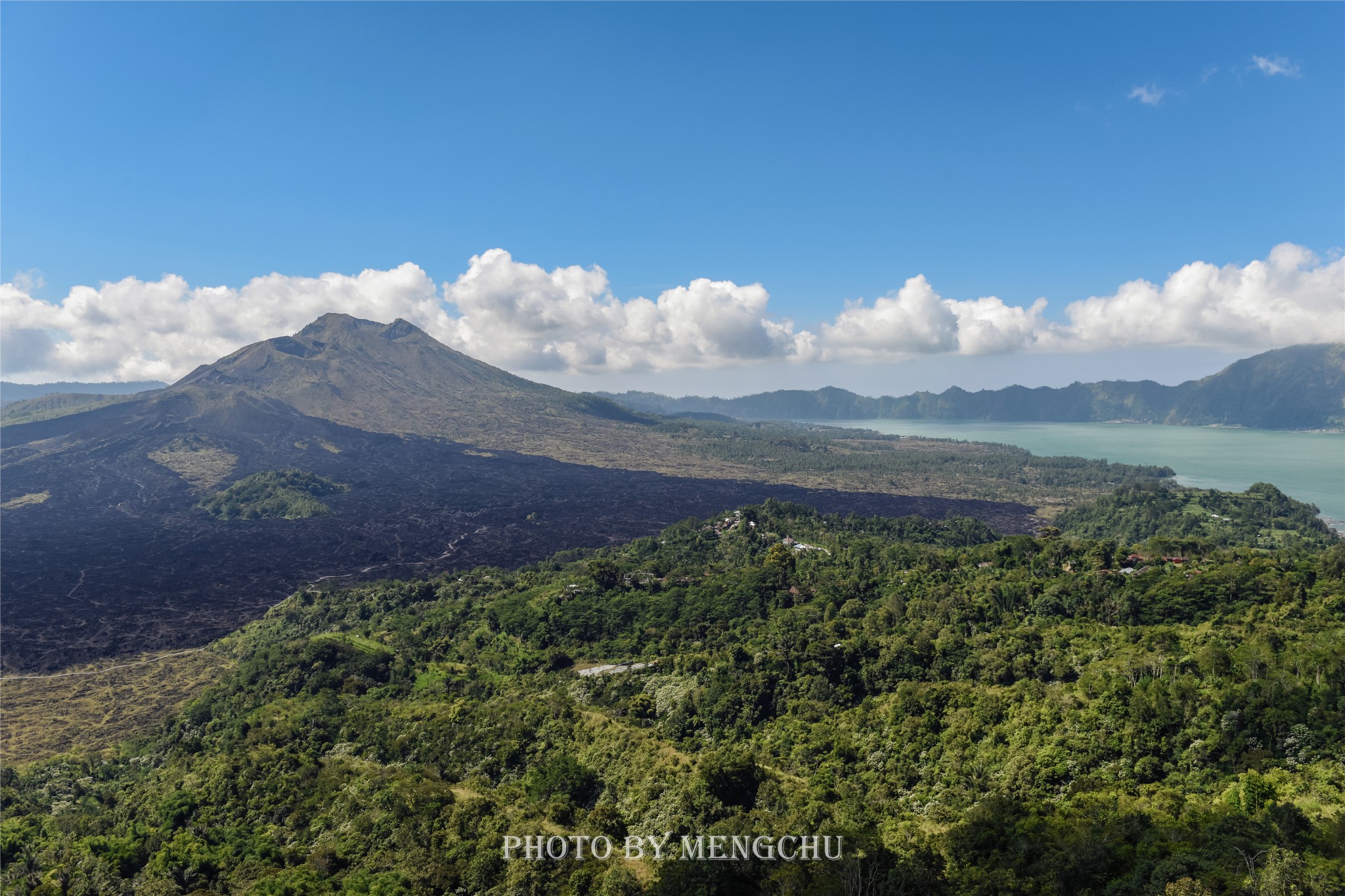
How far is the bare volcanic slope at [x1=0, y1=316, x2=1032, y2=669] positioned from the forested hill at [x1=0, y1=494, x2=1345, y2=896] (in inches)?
1315

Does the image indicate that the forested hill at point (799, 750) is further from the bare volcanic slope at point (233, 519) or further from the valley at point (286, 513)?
the valley at point (286, 513)

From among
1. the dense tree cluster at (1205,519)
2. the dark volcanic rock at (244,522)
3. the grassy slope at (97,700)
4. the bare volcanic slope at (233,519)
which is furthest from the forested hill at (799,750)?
the dense tree cluster at (1205,519)

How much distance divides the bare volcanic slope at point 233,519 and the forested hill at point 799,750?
33.4 meters

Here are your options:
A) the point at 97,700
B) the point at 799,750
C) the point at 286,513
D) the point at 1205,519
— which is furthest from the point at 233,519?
the point at 1205,519

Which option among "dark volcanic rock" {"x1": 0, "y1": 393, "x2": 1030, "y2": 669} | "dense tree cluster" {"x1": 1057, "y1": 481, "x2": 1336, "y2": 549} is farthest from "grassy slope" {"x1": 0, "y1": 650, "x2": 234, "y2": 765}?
"dense tree cluster" {"x1": 1057, "y1": 481, "x2": 1336, "y2": 549}

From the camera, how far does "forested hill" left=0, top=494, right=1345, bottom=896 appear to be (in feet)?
63.4

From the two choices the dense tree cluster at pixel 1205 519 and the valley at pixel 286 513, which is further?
the dense tree cluster at pixel 1205 519

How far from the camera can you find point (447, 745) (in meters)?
32.0

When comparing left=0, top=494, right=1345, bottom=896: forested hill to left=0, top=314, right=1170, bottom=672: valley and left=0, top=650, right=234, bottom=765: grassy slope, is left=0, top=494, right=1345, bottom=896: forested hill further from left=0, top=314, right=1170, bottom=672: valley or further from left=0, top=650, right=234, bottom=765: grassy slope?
left=0, top=314, right=1170, bottom=672: valley

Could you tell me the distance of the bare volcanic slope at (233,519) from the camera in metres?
71.4

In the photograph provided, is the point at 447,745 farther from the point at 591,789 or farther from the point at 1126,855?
the point at 1126,855

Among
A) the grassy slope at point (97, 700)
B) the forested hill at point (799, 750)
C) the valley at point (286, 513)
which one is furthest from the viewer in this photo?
the valley at point (286, 513)

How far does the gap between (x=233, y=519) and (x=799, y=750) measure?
126 m

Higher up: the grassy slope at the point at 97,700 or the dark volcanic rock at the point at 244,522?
the dark volcanic rock at the point at 244,522
